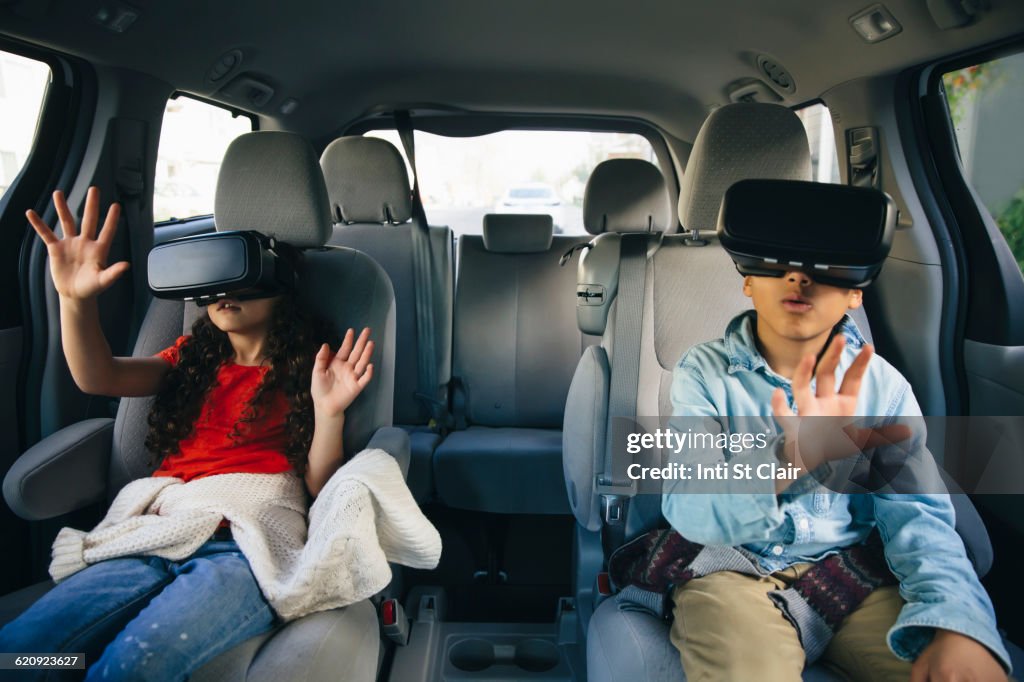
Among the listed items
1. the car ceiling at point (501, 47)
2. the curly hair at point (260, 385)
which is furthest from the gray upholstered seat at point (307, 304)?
the car ceiling at point (501, 47)

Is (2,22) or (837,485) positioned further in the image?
(2,22)

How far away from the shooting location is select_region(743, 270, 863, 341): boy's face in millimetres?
1065

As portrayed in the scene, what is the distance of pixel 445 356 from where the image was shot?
2967 millimetres

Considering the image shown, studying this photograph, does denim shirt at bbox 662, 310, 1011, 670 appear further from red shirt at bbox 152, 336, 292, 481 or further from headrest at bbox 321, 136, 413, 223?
headrest at bbox 321, 136, 413, 223

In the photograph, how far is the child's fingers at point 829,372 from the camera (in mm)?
936

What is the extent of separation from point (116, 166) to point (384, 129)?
5.01 feet

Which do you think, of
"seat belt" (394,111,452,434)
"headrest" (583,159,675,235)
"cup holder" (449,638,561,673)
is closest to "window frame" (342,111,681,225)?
"headrest" (583,159,675,235)

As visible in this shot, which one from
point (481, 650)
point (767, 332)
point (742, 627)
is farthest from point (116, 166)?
point (742, 627)

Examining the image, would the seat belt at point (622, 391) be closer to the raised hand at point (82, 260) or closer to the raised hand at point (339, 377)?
the raised hand at point (339, 377)

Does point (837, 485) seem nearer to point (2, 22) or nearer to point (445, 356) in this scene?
point (445, 356)

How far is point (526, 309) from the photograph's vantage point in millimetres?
2988

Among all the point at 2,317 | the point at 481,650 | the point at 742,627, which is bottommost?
the point at 481,650

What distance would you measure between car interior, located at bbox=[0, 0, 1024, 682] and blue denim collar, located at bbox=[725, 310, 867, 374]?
0.35 meters

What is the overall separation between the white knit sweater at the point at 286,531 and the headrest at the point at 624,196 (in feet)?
5.72
